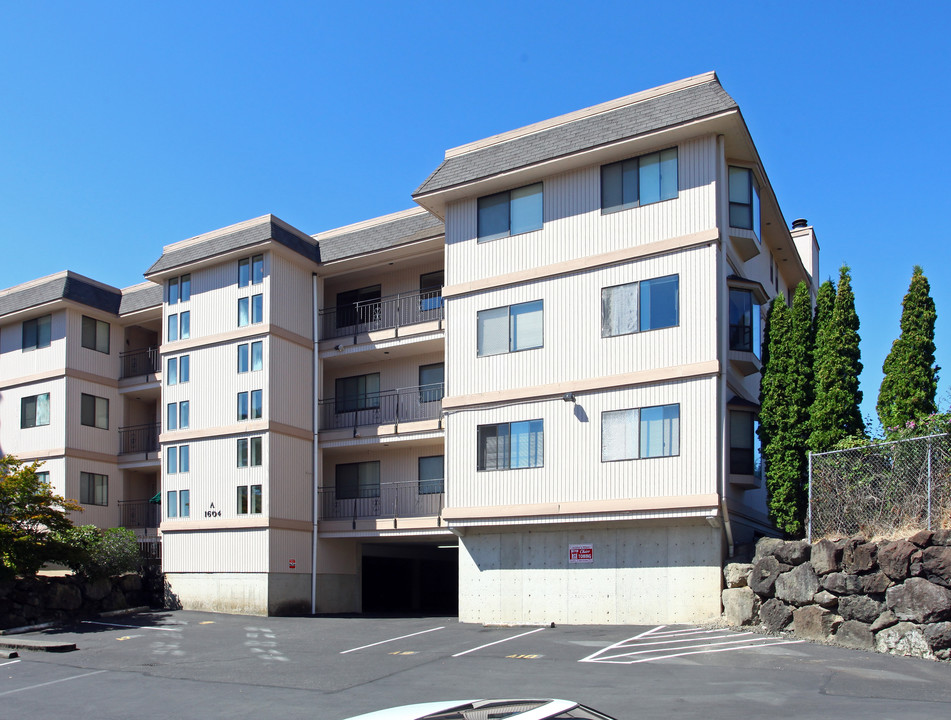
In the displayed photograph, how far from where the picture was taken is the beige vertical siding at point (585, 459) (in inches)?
779

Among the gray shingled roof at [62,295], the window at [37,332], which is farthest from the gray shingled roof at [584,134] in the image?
the window at [37,332]

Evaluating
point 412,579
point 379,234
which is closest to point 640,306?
point 379,234

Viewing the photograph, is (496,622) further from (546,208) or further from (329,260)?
(329,260)

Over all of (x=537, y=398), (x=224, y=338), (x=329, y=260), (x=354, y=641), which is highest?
(x=329, y=260)

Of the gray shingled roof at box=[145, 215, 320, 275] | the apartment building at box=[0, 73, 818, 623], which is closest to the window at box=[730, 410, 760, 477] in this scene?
the apartment building at box=[0, 73, 818, 623]

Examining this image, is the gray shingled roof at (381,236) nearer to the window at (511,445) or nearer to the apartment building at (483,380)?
the apartment building at (483,380)

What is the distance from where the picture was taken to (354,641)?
20031 millimetres

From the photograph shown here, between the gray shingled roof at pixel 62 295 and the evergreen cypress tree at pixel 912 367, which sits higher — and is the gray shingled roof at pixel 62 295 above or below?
above

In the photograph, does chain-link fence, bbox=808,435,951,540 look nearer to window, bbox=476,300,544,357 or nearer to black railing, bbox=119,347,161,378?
window, bbox=476,300,544,357

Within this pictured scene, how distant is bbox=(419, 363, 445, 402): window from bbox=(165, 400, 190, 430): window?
7.36 metres

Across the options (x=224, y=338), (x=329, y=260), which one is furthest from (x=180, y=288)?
(x=329, y=260)

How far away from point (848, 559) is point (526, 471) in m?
7.63

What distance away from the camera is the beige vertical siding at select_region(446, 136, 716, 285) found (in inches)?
816

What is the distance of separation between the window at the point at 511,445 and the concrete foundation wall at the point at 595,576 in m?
1.62
